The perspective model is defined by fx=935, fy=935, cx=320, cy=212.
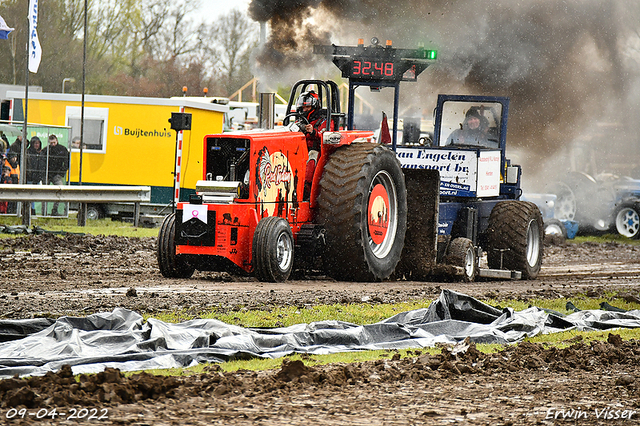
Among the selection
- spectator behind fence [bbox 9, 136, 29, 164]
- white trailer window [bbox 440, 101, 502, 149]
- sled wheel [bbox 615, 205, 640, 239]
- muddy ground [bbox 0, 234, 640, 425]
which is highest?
white trailer window [bbox 440, 101, 502, 149]

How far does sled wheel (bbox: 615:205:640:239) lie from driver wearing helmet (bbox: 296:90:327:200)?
54.4 feet

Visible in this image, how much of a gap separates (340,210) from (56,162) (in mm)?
11940

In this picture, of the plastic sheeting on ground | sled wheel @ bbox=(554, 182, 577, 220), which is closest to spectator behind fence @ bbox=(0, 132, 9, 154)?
the plastic sheeting on ground

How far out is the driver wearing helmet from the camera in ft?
42.7

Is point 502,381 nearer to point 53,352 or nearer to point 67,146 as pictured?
point 53,352

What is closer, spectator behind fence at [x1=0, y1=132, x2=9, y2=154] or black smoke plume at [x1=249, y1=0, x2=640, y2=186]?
black smoke plume at [x1=249, y1=0, x2=640, y2=186]

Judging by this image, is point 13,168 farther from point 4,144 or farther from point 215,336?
point 215,336

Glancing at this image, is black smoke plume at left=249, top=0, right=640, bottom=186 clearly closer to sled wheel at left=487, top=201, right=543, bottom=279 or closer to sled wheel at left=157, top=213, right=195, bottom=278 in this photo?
sled wheel at left=487, top=201, right=543, bottom=279

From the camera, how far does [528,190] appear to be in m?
29.8

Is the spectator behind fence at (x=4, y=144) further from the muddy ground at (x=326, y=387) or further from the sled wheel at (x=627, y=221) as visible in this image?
the sled wheel at (x=627, y=221)

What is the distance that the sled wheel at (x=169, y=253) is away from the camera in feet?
39.1

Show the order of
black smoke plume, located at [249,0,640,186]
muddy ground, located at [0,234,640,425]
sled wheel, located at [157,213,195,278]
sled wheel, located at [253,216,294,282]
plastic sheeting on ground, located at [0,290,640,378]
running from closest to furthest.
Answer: muddy ground, located at [0,234,640,425] → plastic sheeting on ground, located at [0,290,640,378] → sled wheel, located at [253,216,294,282] → sled wheel, located at [157,213,195,278] → black smoke plume, located at [249,0,640,186]

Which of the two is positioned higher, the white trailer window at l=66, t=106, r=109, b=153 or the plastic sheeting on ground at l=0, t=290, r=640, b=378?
the white trailer window at l=66, t=106, r=109, b=153

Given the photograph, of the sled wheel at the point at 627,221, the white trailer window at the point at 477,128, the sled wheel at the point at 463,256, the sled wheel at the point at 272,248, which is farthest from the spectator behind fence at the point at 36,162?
the sled wheel at the point at 627,221
